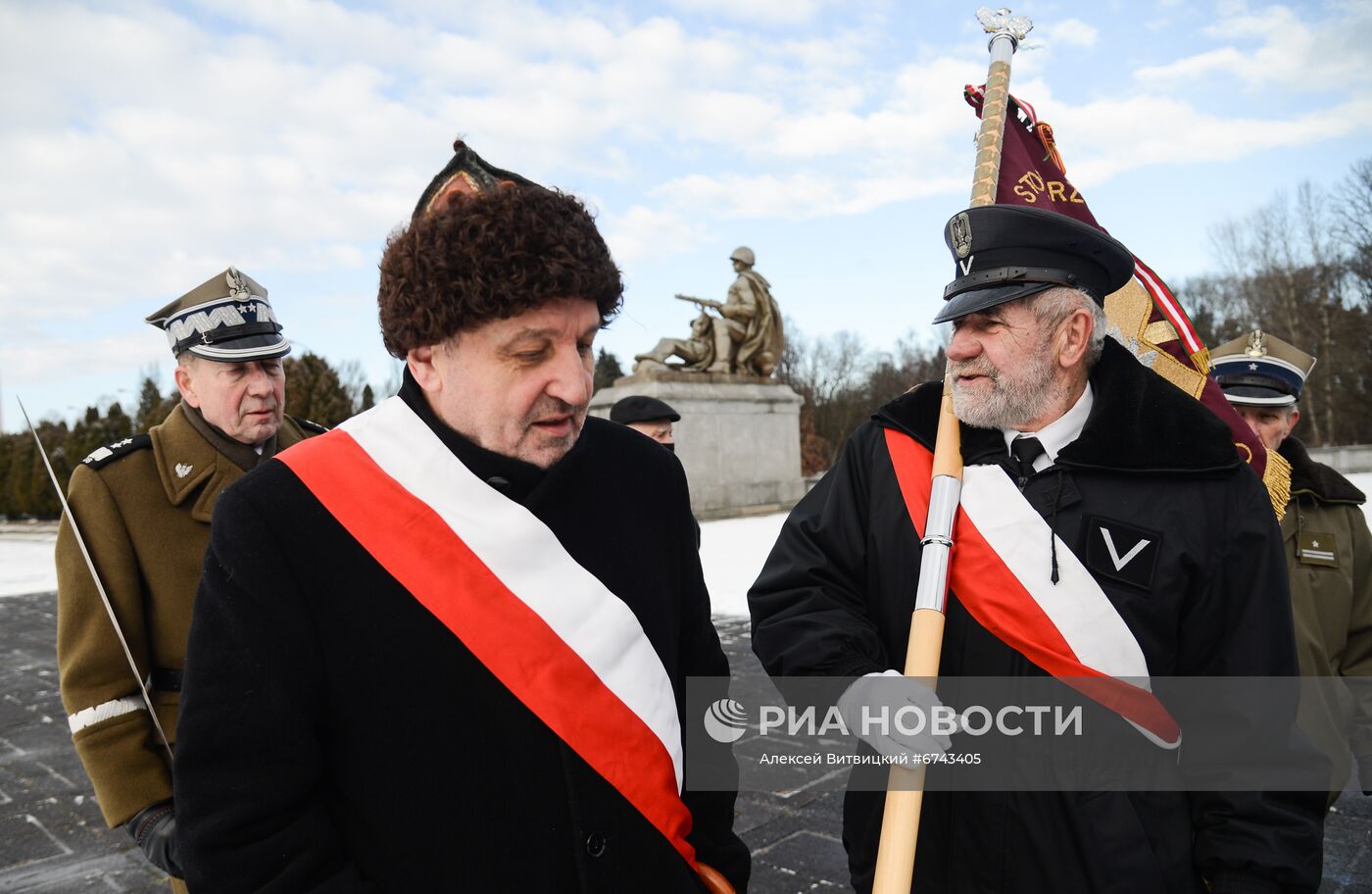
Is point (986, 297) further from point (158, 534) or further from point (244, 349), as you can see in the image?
point (158, 534)

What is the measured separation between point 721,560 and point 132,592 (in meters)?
9.84

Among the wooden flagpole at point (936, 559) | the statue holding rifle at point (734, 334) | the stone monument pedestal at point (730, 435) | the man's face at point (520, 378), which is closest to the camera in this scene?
the man's face at point (520, 378)

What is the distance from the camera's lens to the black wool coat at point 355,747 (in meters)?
1.37

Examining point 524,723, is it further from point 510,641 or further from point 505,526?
point 505,526

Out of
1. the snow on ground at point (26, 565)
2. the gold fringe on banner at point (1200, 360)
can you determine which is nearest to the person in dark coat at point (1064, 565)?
the gold fringe on banner at point (1200, 360)

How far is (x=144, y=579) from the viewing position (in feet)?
7.80

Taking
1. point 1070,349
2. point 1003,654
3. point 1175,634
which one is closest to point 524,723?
point 1003,654

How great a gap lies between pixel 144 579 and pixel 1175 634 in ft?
7.76

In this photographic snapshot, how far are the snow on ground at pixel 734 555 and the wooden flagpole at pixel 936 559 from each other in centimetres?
440

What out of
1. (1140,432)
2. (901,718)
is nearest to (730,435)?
(1140,432)

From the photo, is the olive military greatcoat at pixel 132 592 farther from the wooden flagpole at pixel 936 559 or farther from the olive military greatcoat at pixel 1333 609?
the olive military greatcoat at pixel 1333 609

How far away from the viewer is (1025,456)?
6.94ft

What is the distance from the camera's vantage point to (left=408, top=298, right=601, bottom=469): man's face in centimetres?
154

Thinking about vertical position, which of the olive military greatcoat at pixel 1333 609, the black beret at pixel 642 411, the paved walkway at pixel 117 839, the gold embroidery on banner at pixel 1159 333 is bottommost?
the paved walkway at pixel 117 839
